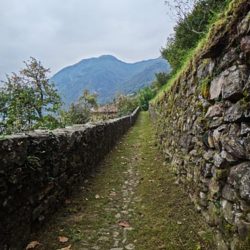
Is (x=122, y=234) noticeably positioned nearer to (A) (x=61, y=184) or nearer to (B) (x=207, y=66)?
(A) (x=61, y=184)

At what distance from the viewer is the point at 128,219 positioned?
182 inches

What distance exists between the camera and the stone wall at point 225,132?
3074mm

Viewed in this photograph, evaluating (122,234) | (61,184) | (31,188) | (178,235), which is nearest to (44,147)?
(31,188)

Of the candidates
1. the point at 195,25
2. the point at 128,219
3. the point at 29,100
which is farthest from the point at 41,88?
the point at 128,219

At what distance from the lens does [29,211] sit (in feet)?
12.6

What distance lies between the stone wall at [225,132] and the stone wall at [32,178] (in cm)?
212

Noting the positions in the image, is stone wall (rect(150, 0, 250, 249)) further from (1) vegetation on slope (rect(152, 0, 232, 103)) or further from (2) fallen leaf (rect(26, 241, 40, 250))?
(1) vegetation on slope (rect(152, 0, 232, 103))

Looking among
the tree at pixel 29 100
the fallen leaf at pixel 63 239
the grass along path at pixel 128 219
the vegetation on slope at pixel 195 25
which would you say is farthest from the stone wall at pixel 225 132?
the tree at pixel 29 100

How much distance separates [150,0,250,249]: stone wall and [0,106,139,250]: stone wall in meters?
2.12

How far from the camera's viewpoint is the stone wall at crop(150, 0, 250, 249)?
3074 mm

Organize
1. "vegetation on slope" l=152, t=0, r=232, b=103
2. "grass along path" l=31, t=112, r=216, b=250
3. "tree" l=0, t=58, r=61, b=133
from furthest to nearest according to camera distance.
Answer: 1. "tree" l=0, t=58, r=61, b=133
2. "vegetation on slope" l=152, t=0, r=232, b=103
3. "grass along path" l=31, t=112, r=216, b=250

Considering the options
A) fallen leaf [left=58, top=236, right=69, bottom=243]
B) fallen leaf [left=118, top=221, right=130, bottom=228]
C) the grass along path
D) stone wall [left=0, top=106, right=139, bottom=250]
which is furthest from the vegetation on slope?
fallen leaf [left=58, top=236, right=69, bottom=243]

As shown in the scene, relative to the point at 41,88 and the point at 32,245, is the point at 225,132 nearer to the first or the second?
the point at 32,245

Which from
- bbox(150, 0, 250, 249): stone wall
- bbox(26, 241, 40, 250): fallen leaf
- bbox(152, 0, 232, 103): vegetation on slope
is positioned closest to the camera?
bbox(150, 0, 250, 249): stone wall
